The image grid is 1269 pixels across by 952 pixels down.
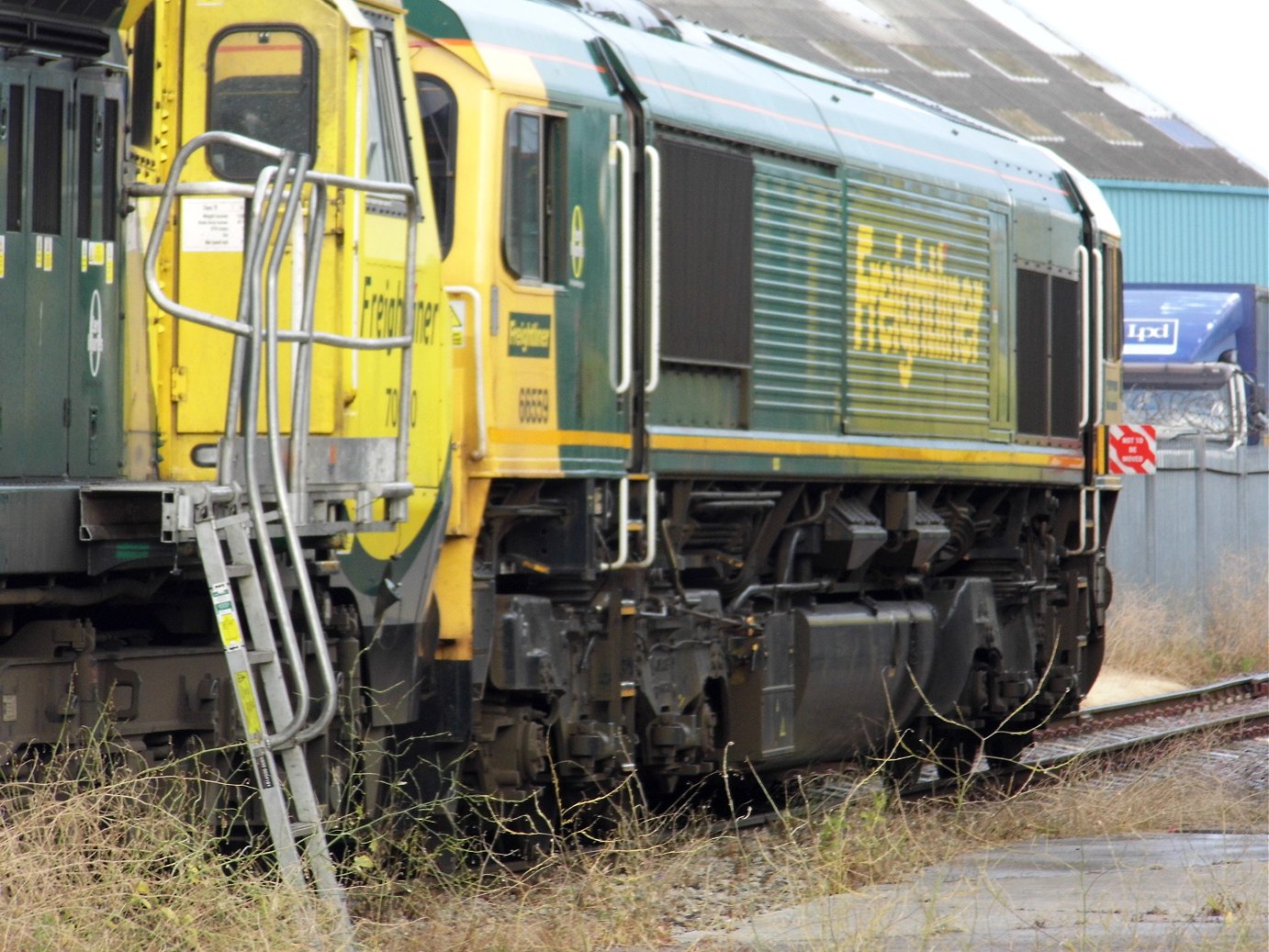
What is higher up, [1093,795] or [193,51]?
[193,51]

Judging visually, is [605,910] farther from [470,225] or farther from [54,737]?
[470,225]

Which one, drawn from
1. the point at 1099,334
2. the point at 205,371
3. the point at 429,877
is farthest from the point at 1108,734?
the point at 205,371

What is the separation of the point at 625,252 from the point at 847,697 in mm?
3235

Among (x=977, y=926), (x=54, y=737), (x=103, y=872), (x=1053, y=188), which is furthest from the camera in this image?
(x=1053, y=188)

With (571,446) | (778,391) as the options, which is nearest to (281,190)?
(571,446)

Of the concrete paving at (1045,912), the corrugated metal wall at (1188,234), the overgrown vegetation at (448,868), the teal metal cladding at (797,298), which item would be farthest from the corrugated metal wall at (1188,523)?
the corrugated metal wall at (1188,234)

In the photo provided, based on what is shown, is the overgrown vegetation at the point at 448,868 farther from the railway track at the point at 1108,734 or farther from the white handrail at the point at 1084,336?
the white handrail at the point at 1084,336

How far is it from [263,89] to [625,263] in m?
2.49

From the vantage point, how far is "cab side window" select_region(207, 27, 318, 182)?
7.29m

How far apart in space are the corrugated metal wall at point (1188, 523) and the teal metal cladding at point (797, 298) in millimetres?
10542

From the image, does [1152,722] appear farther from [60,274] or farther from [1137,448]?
[60,274]

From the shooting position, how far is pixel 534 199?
29.2ft

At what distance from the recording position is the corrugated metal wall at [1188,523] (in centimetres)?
2166

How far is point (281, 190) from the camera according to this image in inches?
257
